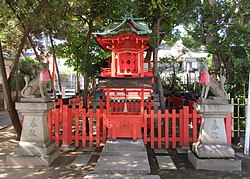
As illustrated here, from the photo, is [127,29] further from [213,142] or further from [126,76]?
[213,142]

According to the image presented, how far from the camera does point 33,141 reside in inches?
246

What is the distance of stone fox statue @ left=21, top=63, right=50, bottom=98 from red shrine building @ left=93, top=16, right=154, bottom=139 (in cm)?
161

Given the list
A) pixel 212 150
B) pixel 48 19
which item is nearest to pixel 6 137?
pixel 48 19

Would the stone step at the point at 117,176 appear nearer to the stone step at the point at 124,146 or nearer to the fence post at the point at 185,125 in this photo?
the stone step at the point at 124,146

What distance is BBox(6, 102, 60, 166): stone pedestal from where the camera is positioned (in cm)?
602

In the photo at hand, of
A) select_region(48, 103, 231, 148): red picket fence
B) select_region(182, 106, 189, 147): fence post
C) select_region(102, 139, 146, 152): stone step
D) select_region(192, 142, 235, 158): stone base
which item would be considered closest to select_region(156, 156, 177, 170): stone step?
select_region(102, 139, 146, 152): stone step

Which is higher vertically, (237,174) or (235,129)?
(235,129)

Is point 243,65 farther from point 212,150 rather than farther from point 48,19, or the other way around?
point 48,19

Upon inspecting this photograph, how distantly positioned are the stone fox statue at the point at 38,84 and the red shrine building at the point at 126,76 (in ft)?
5.29

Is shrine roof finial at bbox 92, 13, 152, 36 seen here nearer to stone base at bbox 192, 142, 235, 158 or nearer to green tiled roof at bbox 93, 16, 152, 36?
green tiled roof at bbox 93, 16, 152, 36

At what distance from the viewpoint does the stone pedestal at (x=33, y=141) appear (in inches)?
237

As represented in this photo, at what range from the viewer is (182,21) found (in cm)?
905

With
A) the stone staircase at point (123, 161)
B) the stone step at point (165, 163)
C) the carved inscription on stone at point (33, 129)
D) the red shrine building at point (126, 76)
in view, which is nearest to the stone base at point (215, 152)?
the stone step at point (165, 163)

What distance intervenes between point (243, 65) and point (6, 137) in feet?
29.7
